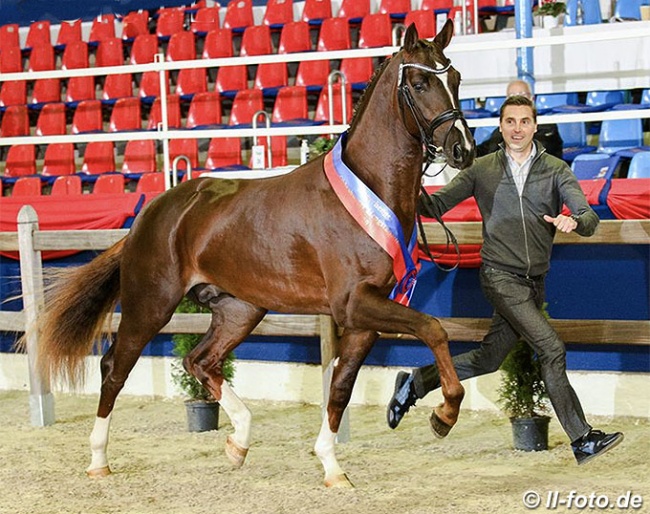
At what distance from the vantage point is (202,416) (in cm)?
607

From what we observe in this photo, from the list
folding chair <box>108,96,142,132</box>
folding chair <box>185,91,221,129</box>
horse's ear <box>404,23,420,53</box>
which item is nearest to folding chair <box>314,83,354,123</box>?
folding chair <box>185,91,221,129</box>

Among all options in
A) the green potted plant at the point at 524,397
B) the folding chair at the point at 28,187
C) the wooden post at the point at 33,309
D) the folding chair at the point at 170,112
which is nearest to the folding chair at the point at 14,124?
the folding chair at the point at 28,187

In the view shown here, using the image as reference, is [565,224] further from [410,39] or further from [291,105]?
[291,105]

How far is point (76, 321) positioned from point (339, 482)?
176 centimetres

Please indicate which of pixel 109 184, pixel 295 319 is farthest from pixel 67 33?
pixel 295 319

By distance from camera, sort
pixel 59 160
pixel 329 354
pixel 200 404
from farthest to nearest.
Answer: pixel 59 160, pixel 200 404, pixel 329 354

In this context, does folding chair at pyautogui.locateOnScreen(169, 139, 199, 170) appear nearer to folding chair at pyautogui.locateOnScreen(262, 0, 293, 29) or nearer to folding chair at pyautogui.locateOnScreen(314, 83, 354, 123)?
folding chair at pyautogui.locateOnScreen(314, 83, 354, 123)

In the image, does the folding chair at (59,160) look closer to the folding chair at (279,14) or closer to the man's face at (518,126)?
the folding chair at (279,14)

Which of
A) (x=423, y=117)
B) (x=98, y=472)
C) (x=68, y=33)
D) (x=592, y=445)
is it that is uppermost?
(x=68, y=33)

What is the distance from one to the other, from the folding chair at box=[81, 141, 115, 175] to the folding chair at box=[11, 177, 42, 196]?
1.85ft

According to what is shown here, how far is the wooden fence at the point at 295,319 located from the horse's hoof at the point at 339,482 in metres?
1.06

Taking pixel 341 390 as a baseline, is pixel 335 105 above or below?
above

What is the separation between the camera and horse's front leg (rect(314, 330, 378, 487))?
4598 mm

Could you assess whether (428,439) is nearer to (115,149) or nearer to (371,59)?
(371,59)
